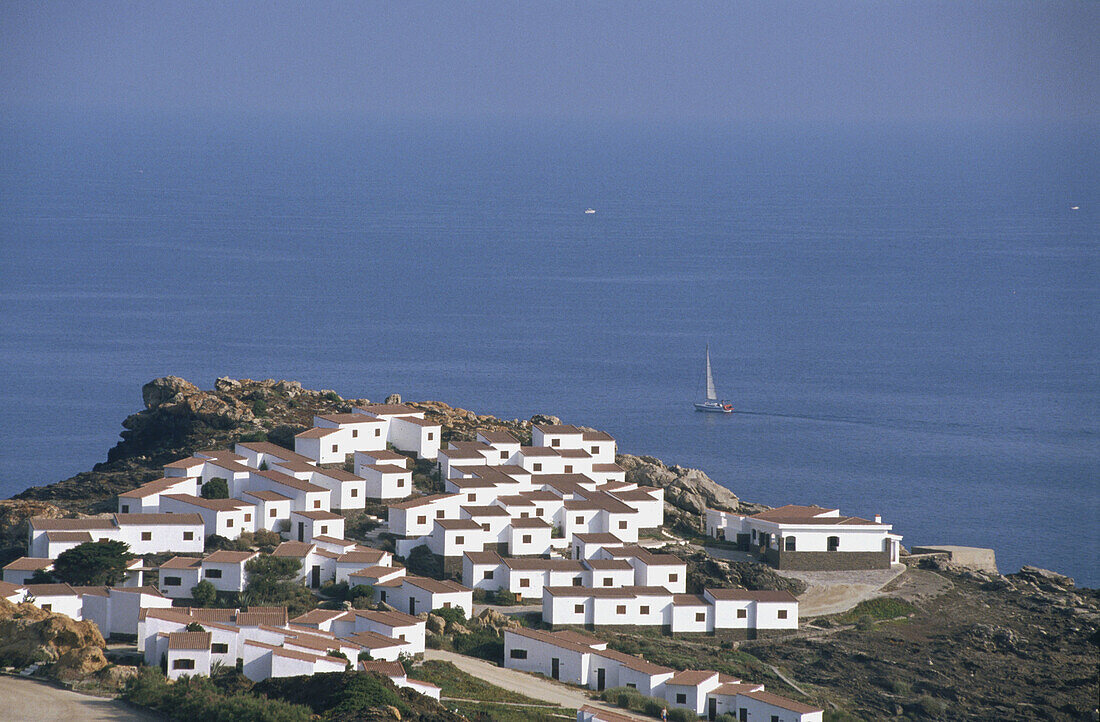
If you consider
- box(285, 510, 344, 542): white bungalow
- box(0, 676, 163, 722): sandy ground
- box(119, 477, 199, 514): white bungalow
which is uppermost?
box(119, 477, 199, 514): white bungalow

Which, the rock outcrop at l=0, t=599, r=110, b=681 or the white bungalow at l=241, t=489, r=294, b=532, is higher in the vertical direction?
the white bungalow at l=241, t=489, r=294, b=532

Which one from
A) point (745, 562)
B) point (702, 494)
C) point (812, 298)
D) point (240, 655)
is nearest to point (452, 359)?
point (812, 298)

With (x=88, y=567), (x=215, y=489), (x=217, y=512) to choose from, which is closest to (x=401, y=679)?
(x=88, y=567)

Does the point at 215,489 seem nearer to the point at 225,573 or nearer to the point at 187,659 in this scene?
the point at 225,573

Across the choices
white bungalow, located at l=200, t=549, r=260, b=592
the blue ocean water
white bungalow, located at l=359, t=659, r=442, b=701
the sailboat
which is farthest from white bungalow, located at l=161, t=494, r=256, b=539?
the sailboat

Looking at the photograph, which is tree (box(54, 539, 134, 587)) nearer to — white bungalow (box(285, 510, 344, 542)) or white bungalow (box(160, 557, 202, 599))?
white bungalow (box(160, 557, 202, 599))

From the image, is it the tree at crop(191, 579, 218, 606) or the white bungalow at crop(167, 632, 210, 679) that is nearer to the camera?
the white bungalow at crop(167, 632, 210, 679)

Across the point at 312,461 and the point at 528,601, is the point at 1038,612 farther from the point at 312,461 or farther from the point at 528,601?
the point at 312,461
